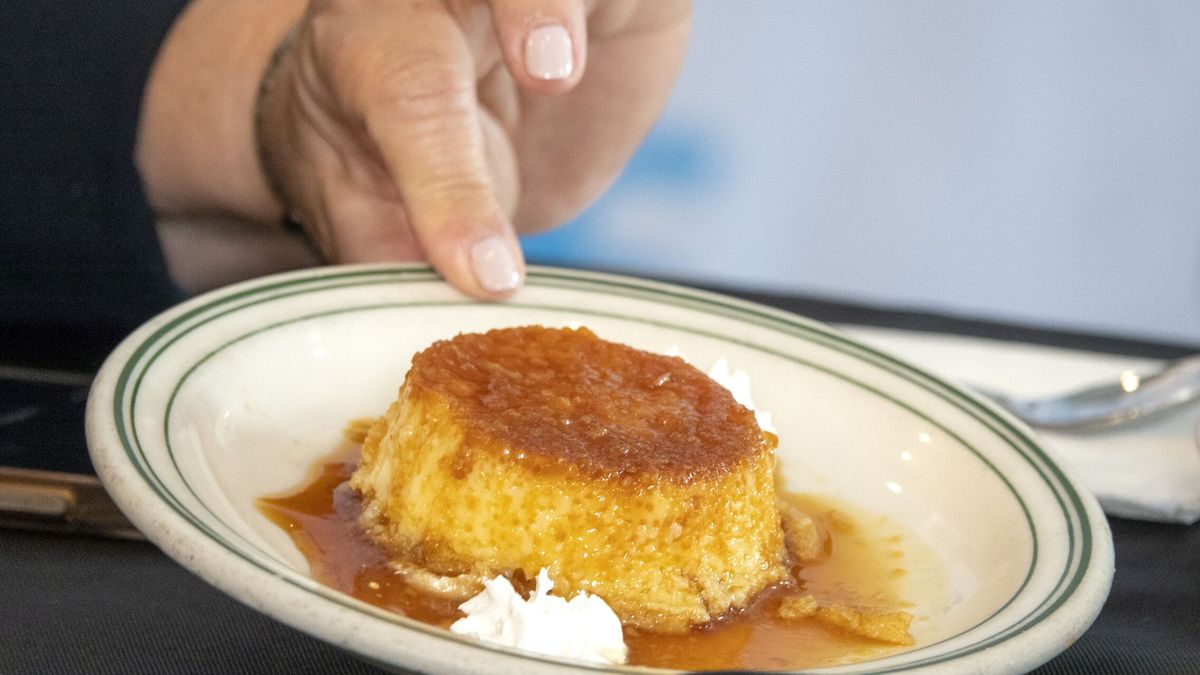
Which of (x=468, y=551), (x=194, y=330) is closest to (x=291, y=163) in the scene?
(x=194, y=330)

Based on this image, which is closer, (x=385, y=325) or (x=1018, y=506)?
(x=1018, y=506)

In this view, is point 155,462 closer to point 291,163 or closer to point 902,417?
point 902,417

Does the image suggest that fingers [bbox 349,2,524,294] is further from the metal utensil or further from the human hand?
the metal utensil

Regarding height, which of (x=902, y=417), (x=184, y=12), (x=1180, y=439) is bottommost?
(x=1180, y=439)

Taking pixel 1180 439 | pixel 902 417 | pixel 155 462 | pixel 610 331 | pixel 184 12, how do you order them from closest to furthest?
1. pixel 155 462
2. pixel 902 417
3. pixel 610 331
4. pixel 1180 439
5. pixel 184 12

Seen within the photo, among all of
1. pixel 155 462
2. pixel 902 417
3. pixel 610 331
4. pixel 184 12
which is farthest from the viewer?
pixel 184 12

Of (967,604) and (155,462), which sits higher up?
(155,462)

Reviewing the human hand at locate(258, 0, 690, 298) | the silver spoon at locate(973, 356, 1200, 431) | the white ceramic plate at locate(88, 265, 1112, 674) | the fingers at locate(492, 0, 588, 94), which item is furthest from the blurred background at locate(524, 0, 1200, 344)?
the white ceramic plate at locate(88, 265, 1112, 674)
